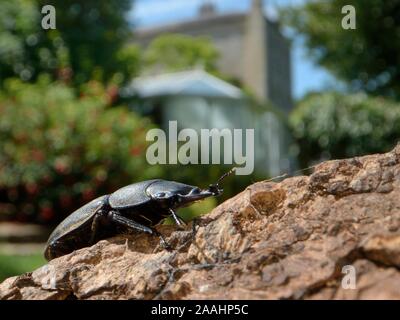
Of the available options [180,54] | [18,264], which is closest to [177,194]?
[18,264]

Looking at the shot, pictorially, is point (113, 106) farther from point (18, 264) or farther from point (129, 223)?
point (129, 223)

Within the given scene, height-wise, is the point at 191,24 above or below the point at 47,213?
above

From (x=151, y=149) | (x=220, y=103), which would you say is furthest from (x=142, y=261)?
(x=220, y=103)

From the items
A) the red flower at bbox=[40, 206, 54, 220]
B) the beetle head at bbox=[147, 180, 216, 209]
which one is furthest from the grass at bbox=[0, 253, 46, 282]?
the beetle head at bbox=[147, 180, 216, 209]

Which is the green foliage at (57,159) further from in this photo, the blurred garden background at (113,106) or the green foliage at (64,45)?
the green foliage at (64,45)

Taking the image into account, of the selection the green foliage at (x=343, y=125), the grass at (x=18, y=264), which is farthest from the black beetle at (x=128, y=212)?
the green foliage at (x=343, y=125)

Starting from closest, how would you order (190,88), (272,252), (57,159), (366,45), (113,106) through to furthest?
(272,252), (57,159), (113,106), (190,88), (366,45)

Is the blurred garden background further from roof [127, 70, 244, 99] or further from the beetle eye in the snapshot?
the beetle eye

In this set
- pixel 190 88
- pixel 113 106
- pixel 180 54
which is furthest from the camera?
pixel 180 54
